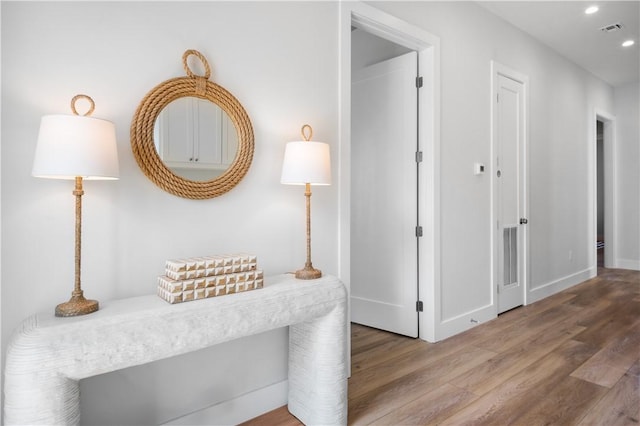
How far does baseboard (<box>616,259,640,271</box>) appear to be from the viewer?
6.23 meters

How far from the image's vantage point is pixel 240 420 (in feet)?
6.66

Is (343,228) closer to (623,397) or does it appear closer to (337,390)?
(337,390)

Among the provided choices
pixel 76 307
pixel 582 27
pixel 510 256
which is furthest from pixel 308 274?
pixel 582 27

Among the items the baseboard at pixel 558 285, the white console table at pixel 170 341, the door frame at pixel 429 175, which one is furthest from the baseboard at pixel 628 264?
the white console table at pixel 170 341

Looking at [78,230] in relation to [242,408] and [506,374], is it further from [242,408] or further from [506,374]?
[506,374]

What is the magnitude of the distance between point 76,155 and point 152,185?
44 cm

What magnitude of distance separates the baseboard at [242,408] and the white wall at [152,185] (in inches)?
1.4

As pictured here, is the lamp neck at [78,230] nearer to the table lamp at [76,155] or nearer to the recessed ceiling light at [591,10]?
the table lamp at [76,155]

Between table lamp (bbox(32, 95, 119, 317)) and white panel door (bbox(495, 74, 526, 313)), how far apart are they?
3.47 metres

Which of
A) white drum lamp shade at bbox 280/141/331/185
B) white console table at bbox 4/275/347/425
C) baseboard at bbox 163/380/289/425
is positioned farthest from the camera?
white drum lamp shade at bbox 280/141/331/185

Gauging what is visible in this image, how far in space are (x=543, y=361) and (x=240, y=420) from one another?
2.13m

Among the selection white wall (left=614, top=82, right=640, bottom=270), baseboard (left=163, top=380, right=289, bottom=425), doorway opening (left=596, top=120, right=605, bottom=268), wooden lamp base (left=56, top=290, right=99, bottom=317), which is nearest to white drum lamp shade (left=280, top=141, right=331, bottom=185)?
wooden lamp base (left=56, top=290, right=99, bottom=317)

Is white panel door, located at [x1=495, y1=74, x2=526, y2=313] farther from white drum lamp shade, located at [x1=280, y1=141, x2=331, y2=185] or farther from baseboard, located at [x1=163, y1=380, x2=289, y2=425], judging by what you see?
baseboard, located at [x1=163, y1=380, x2=289, y2=425]

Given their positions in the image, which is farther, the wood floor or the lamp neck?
the wood floor
